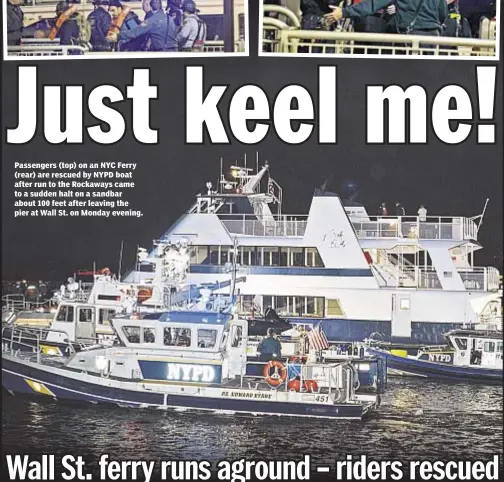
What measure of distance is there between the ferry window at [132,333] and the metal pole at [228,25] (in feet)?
3.39

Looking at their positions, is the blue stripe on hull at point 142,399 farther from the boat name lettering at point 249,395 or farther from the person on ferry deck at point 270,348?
the person on ferry deck at point 270,348

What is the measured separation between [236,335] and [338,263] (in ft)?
1.44

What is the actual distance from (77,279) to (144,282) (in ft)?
0.80

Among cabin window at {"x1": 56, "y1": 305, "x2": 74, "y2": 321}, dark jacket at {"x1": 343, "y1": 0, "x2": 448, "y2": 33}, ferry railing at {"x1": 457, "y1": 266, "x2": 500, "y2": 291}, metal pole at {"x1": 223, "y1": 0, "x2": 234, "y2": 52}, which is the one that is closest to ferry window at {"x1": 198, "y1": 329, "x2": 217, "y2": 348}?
cabin window at {"x1": 56, "y1": 305, "x2": 74, "y2": 321}

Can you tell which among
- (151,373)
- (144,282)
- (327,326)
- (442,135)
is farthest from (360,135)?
(151,373)

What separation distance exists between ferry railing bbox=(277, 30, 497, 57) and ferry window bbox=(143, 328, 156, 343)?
3.55 ft

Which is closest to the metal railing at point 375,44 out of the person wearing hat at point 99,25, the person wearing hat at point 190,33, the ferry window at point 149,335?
the person wearing hat at point 190,33

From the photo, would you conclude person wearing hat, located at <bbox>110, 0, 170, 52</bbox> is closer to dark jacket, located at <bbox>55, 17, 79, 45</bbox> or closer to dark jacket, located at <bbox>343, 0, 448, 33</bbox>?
dark jacket, located at <bbox>55, 17, 79, 45</bbox>

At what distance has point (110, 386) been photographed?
3.12 meters

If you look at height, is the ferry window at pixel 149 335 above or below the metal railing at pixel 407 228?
below

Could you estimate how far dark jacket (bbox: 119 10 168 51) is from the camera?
3.11 meters

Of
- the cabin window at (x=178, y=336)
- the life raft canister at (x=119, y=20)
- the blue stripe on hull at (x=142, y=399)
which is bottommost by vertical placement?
the blue stripe on hull at (x=142, y=399)

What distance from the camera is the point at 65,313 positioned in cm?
311

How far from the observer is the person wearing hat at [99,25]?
3121mm
